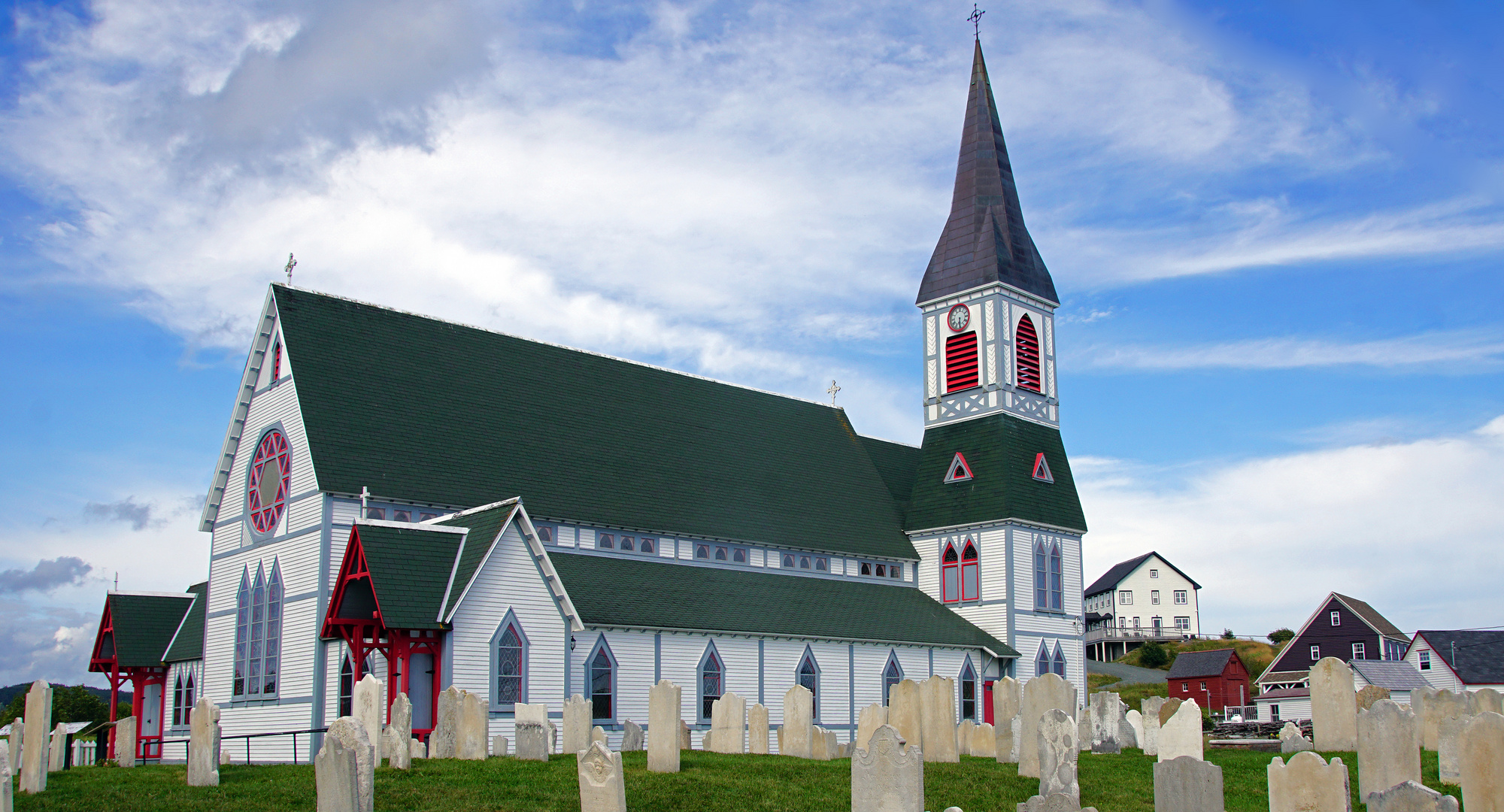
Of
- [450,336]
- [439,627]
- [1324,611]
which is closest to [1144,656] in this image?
[1324,611]

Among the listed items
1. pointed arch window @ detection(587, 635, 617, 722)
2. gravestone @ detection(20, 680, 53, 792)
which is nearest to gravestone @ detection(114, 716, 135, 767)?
gravestone @ detection(20, 680, 53, 792)

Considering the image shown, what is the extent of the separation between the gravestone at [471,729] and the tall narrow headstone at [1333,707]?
52.6 feet

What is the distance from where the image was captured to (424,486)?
3189 centimetres

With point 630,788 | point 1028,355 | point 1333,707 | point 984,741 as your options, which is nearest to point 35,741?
point 630,788

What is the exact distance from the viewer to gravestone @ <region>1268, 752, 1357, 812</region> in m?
12.9

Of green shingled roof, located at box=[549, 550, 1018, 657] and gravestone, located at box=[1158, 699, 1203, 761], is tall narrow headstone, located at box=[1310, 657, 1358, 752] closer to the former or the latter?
gravestone, located at box=[1158, 699, 1203, 761]

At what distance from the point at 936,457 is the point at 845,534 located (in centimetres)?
604

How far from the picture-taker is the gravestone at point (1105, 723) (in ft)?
90.9

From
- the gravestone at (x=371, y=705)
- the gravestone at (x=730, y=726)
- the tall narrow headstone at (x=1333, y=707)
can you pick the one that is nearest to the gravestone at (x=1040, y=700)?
the gravestone at (x=730, y=726)

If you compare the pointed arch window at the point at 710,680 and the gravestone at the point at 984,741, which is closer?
the gravestone at the point at 984,741

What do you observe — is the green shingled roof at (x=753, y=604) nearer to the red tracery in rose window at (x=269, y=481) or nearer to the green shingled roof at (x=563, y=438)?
the green shingled roof at (x=563, y=438)

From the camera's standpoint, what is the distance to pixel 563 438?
1448 inches

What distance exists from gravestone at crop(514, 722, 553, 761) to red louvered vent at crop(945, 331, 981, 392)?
92.3ft

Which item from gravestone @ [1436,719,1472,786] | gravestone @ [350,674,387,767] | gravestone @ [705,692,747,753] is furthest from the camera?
gravestone @ [705,692,747,753]
